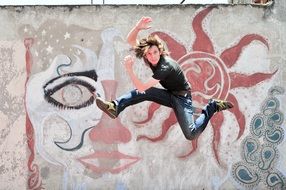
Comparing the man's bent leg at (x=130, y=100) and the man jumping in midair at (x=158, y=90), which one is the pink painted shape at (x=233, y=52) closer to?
the man jumping in midair at (x=158, y=90)

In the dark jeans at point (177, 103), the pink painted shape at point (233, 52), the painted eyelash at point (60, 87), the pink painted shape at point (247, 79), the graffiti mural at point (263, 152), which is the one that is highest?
the pink painted shape at point (233, 52)

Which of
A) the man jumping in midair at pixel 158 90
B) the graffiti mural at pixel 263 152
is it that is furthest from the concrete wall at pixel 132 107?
the man jumping in midair at pixel 158 90

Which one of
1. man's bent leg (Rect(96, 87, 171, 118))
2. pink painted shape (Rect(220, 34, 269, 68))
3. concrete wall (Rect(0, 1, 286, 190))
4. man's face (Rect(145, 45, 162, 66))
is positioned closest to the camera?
man's face (Rect(145, 45, 162, 66))

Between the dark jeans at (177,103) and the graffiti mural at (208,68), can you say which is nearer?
the dark jeans at (177,103)

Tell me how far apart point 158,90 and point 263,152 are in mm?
3410

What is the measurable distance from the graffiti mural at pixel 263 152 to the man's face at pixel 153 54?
358cm

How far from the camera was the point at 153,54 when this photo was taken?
6332 millimetres

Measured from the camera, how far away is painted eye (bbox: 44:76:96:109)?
960 cm

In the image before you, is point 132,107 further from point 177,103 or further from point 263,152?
point 177,103

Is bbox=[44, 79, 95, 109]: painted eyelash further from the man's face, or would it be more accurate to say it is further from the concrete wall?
the man's face

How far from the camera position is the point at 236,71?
31.4 ft

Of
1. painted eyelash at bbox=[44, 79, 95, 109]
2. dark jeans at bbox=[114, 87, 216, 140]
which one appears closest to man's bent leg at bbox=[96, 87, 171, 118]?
dark jeans at bbox=[114, 87, 216, 140]

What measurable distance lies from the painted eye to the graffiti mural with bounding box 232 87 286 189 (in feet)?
8.48

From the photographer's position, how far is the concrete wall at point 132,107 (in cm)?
944
